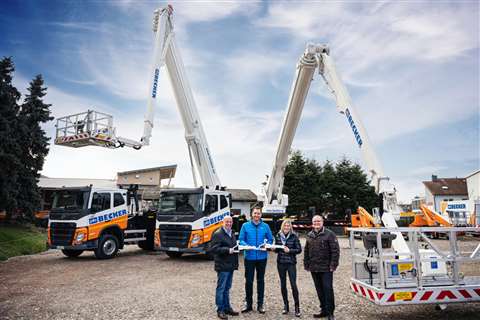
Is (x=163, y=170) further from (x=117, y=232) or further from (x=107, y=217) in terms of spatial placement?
(x=107, y=217)

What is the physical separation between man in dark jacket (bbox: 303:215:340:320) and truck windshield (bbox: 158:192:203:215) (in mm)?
7315

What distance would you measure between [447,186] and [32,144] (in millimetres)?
50644

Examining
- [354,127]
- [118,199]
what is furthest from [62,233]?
[354,127]

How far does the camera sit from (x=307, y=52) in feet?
43.3

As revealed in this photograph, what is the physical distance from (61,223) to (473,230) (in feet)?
42.7

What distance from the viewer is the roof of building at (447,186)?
162 feet

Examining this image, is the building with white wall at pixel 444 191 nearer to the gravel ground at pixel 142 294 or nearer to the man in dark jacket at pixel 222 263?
the gravel ground at pixel 142 294

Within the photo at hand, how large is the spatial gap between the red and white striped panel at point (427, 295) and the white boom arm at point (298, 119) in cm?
279

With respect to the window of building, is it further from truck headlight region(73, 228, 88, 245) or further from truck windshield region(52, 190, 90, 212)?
truck headlight region(73, 228, 88, 245)

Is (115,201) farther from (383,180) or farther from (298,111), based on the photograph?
(383,180)

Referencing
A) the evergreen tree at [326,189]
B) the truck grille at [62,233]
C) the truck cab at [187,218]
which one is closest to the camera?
the truck cab at [187,218]

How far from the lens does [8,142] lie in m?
20.4

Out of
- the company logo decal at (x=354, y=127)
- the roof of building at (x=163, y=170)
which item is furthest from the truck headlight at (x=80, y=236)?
the roof of building at (x=163, y=170)

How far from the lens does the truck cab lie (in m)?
12.9
